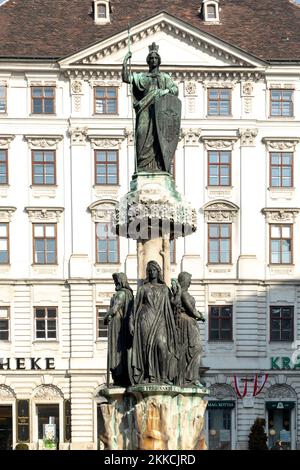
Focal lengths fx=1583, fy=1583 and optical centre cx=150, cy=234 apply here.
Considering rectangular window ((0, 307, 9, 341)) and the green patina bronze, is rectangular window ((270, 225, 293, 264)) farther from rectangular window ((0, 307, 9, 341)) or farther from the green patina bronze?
the green patina bronze

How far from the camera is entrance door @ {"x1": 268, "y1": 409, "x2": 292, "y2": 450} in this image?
64.2m

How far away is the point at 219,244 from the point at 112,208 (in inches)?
189

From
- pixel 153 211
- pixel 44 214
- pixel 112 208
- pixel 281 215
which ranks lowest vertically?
pixel 281 215

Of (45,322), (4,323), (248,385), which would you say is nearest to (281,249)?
(248,385)

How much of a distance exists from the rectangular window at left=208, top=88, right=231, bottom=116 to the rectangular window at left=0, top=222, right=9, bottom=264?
9704 mm

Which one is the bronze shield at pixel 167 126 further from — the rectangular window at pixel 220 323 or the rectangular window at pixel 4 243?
the rectangular window at pixel 220 323

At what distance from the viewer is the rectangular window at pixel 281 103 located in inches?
2601

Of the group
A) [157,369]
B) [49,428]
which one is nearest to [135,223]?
[157,369]

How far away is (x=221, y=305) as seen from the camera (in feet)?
214

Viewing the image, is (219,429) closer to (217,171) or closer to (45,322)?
(45,322)

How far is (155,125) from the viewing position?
86.7ft

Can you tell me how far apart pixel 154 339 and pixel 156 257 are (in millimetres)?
1645

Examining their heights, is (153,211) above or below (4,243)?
above
